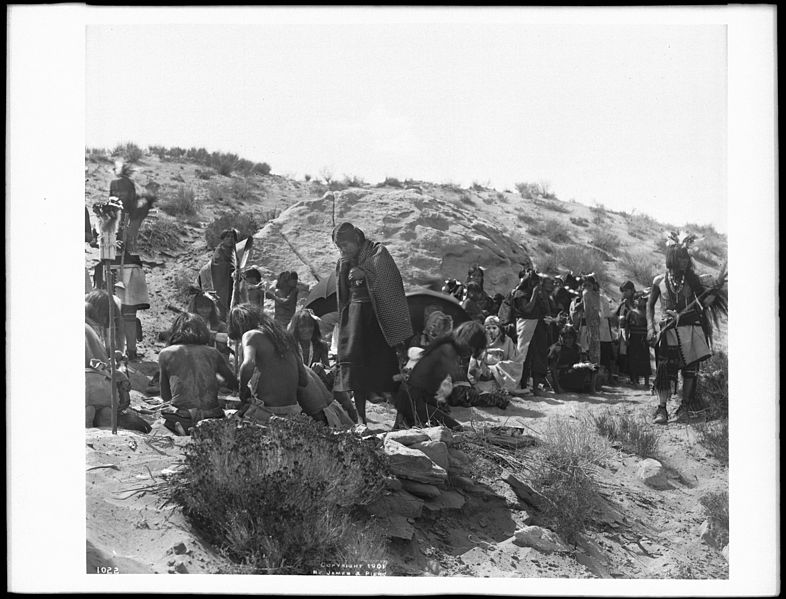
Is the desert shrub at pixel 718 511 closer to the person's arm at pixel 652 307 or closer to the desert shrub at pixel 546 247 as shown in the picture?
the person's arm at pixel 652 307

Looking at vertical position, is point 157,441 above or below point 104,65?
below

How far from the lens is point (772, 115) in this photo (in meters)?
9.30

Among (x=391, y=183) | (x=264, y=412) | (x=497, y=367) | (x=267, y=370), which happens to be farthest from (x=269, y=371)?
(x=391, y=183)

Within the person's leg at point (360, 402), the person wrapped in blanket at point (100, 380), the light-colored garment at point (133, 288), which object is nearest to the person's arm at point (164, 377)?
the person wrapped in blanket at point (100, 380)

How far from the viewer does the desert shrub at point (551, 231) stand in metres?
11.3

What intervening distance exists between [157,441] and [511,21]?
559cm

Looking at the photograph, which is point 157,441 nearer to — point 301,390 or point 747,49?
point 301,390

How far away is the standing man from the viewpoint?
33.0 feet

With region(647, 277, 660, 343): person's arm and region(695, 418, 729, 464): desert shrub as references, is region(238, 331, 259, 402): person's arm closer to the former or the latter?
region(647, 277, 660, 343): person's arm

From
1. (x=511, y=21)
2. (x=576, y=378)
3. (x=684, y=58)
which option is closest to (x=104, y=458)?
(x=576, y=378)

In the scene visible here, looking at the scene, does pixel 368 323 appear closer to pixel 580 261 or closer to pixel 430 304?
pixel 430 304

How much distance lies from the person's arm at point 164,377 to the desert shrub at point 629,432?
448 cm

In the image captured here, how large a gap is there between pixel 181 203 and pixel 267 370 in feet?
7.71

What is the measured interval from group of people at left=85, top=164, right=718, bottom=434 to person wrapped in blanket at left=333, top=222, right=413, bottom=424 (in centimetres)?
1
